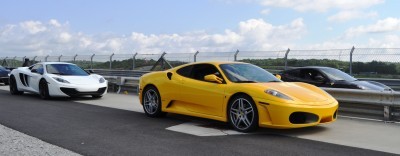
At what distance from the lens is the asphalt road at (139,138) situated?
224 inches

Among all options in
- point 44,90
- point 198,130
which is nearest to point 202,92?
point 198,130

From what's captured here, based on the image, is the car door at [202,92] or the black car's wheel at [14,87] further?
the black car's wheel at [14,87]

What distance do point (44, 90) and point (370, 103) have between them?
29.1 ft

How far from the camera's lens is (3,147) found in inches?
229

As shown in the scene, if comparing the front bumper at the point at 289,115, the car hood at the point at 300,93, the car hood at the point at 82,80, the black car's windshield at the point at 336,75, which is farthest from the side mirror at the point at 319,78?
the car hood at the point at 82,80

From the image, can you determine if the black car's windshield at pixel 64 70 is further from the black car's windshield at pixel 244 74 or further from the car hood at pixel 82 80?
the black car's windshield at pixel 244 74

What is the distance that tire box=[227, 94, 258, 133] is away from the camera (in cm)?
688

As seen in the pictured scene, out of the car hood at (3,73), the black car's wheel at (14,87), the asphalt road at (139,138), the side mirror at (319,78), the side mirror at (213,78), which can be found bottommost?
the asphalt road at (139,138)

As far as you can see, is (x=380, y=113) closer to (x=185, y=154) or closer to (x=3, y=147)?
(x=185, y=154)

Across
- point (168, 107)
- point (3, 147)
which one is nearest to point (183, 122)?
point (168, 107)

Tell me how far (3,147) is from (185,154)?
2.40 m

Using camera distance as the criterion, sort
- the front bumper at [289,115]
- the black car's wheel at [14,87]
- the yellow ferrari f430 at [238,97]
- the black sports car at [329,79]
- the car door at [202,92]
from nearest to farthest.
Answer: the front bumper at [289,115] < the yellow ferrari f430 at [238,97] < the car door at [202,92] < the black sports car at [329,79] < the black car's wheel at [14,87]

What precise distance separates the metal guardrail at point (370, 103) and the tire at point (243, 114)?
Result: 301 cm

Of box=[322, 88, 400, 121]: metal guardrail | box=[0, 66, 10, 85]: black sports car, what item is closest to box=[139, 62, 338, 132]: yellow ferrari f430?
box=[322, 88, 400, 121]: metal guardrail
